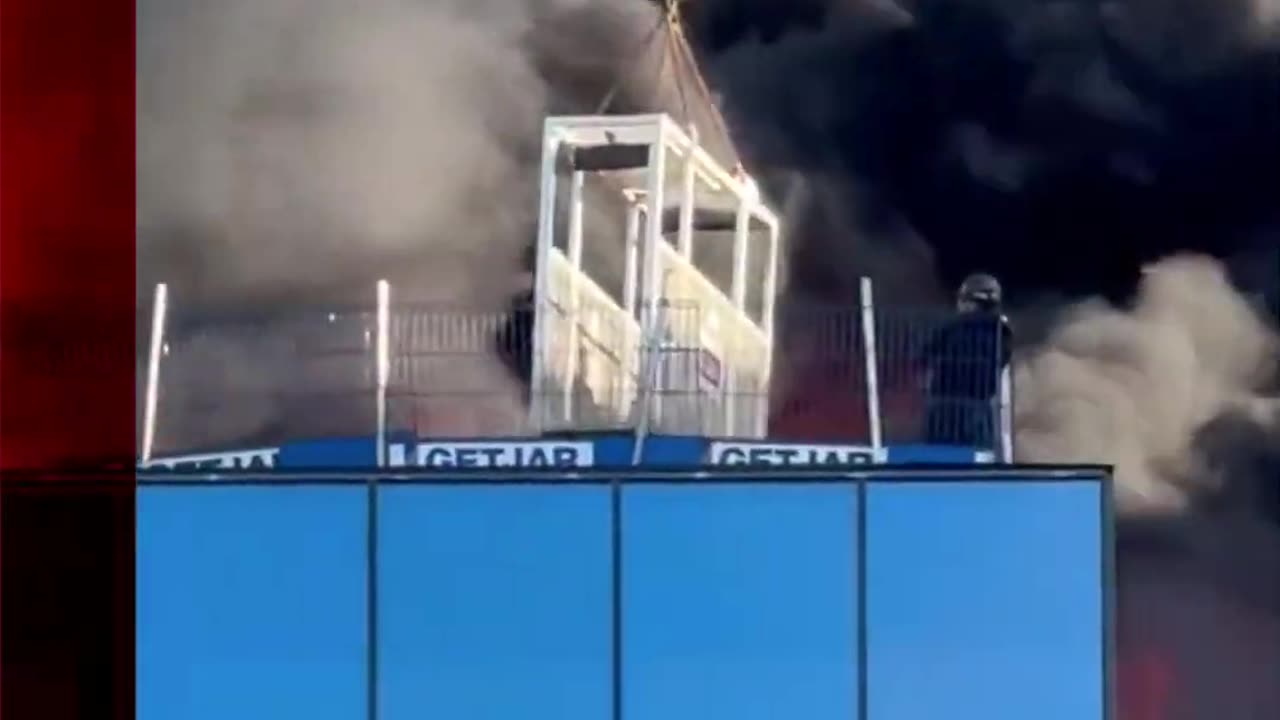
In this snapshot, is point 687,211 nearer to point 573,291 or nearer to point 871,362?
point 573,291

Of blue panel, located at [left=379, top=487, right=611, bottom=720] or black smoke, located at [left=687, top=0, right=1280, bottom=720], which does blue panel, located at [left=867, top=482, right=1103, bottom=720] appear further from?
blue panel, located at [left=379, top=487, right=611, bottom=720]

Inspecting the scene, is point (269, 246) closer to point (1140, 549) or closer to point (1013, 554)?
point (1013, 554)

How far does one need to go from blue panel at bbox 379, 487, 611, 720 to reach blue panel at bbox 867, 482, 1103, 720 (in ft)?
1.44

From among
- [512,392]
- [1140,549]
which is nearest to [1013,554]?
[1140,549]

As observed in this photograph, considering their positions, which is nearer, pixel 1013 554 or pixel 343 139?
pixel 1013 554

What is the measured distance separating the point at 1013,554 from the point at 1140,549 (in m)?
0.29

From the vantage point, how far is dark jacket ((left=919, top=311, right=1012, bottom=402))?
10.7 ft

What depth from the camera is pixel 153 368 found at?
330 cm

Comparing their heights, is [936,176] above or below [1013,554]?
above

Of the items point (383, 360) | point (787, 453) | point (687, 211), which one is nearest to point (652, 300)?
point (687, 211)

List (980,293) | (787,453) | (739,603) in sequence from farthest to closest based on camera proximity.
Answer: (980,293)
(787,453)
(739,603)

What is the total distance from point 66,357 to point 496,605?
2.82 feet

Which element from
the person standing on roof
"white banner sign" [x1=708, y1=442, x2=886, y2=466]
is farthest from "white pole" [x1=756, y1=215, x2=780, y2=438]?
the person standing on roof

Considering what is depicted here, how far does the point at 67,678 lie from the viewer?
3207 mm
